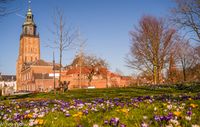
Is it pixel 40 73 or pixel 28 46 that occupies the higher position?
pixel 28 46

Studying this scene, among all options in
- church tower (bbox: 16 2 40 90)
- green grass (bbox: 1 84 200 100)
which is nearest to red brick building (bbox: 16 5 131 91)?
church tower (bbox: 16 2 40 90)

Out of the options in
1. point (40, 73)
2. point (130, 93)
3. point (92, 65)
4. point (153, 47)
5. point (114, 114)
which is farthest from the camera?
point (40, 73)

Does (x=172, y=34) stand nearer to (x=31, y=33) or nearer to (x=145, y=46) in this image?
(x=145, y=46)

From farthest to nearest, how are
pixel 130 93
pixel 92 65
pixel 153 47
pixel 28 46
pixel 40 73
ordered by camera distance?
pixel 28 46 < pixel 40 73 < pixel 92 65 < pixel 153 47 < pixel 130 93

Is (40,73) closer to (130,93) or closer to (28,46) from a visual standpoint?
(28,46)

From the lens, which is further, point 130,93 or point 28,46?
point 28,46

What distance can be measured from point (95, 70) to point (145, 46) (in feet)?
116

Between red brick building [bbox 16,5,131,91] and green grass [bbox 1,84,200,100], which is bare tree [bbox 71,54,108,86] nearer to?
red brick building [bbox 16,5,131,91]

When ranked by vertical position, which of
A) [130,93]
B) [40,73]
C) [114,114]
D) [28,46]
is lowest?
[130,93]

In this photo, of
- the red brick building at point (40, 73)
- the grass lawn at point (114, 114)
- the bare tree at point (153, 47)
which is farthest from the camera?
the red brick building at point (40, 73)

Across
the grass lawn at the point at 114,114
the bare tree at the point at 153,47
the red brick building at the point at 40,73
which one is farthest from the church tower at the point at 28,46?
the grass lawn at the point at 114,114

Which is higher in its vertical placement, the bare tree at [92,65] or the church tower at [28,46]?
the church tower at [28,46]

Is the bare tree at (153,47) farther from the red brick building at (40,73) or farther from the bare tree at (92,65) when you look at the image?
the bare tree at (92,65)

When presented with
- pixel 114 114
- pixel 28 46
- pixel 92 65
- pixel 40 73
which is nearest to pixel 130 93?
pixel 114 114
